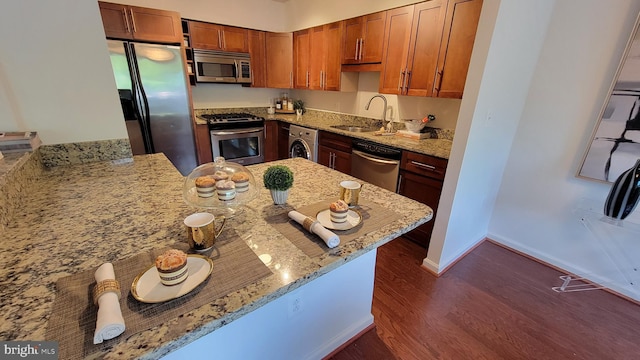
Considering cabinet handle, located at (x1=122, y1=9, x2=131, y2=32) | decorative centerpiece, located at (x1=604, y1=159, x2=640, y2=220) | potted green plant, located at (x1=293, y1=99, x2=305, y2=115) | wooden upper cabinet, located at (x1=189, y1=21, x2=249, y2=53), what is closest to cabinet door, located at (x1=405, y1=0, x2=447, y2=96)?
decorative centerpiece, located at (x1=604, y1=159, x2=640, y2=220)

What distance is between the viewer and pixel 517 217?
8.14ft

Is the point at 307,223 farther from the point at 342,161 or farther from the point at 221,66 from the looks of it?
the point at 221,66

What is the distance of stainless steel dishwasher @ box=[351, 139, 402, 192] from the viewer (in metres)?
2.46

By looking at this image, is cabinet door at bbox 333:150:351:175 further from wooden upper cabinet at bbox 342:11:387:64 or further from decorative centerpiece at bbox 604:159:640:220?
decorative centerpiece at bbox 604:159:640:220

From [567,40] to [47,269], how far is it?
3.32m

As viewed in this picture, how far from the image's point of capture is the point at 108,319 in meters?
0.53

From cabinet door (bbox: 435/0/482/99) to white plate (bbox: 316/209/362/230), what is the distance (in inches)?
69.6

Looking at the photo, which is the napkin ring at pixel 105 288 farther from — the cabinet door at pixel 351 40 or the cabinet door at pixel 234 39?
the cabinet door at pixel 234 39

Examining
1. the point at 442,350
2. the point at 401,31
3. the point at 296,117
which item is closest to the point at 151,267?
the point at 442,350

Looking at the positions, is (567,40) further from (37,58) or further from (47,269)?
(37,58)

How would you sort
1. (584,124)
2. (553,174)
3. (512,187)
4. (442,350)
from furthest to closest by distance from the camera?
(512,187) → (553,174) → (584,124) → (442,350)

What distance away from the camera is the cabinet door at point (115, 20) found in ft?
8.68

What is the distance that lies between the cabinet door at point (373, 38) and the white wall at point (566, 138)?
4.57 feet

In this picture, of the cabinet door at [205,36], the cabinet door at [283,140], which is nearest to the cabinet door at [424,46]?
the cabinet door at [283,140]
